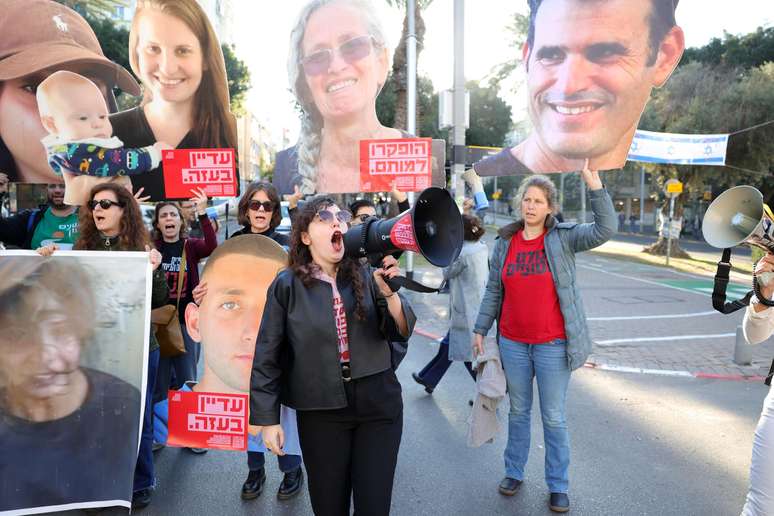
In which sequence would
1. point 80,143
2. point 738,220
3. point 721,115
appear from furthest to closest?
1. point 721,115
2. point 80,143
3. point 738,220

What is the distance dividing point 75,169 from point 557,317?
348 cm

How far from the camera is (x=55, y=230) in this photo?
383cm

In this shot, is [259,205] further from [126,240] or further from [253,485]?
[253,485]

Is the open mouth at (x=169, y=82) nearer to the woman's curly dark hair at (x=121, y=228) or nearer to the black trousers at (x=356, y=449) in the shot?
the woman's curly dark hair at (x=121, y=228)

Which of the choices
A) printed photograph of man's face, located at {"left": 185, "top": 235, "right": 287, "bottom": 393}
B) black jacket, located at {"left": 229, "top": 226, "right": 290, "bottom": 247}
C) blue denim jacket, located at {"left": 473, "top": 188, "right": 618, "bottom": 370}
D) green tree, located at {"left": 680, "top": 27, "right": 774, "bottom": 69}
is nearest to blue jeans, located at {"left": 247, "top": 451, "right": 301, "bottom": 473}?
printed photograph of man's face, located at {"left": 185, "top": 235, "right": 287, "bottom": 393}

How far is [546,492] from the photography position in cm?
319

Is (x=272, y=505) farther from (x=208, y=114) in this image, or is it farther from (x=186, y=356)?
(x=208, y=114)

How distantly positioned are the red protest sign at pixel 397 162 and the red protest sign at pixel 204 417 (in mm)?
1662

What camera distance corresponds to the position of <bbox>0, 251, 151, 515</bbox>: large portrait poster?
2807 mm

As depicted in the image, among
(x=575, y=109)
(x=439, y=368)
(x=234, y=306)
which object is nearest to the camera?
(x=234, y=306)

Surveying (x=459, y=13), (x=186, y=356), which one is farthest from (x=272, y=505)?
(x=459, y=13)

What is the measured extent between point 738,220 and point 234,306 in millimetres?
2774

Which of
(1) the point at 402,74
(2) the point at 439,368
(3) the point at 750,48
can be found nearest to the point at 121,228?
(2) the point at 439,368

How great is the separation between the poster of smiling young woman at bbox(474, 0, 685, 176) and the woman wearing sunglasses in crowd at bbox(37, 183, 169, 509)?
8.83ft
